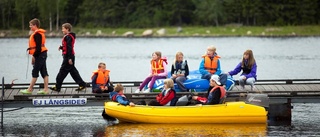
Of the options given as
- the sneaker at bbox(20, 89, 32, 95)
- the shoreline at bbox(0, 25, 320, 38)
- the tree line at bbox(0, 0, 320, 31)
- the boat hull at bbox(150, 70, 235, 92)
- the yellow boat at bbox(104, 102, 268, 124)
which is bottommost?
the yellow boat at bbox(104, 102, 268, 124)

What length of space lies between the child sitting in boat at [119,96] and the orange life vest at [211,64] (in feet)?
7.35

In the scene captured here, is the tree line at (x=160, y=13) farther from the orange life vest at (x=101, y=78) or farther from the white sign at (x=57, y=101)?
the white sign at (x=57, y=101)

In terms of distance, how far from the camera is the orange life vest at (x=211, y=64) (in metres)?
23.2

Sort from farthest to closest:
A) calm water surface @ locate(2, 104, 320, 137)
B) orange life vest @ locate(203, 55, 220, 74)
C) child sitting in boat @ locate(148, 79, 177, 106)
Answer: orange life vest @ locate(203, 55, 220, 74) → child sitting in boat @ locate(148, 79, 177, 106) → calm water surface @ locate(2, 104, 320, 137)

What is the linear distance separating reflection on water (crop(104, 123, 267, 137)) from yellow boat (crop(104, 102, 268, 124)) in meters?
0.13

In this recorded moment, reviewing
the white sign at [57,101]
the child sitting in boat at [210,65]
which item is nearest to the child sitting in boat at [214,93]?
the child sitting in boat at [210,65]

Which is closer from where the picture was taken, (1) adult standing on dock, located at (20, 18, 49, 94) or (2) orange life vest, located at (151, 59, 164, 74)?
(1) adult standing on dock, located at (20, 18, 49, 94)

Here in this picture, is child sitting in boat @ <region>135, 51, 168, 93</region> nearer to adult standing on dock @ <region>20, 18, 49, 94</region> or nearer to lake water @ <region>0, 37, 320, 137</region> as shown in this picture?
lake water @ <region>0, 37, 320, 137</region>

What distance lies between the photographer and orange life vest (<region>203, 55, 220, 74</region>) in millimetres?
23203

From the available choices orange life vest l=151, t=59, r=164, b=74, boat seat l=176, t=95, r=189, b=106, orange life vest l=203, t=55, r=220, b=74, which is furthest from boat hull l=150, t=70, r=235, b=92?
boat seat l=176, t=95, r=189, b=106

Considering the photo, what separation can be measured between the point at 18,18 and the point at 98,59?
3138cm

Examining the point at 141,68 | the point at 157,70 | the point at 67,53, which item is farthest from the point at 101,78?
the point at 141,68

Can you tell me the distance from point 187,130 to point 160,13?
6823 centimetres

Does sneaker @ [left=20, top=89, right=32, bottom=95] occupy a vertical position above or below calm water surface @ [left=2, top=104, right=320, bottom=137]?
above
